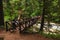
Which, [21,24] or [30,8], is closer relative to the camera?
[21,24]

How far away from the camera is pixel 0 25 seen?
10859mm

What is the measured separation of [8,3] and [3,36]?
669 cm

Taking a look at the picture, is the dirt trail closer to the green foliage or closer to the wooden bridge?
the wooden bridge

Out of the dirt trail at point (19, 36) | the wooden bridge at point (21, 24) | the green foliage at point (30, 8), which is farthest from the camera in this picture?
the green foliage at point (30, 8)

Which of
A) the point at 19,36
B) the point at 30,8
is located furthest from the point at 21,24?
the point at 30,8

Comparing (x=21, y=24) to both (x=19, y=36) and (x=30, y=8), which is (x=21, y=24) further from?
(x=30, y=8)

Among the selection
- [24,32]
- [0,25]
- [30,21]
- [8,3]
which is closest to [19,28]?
[24,32]

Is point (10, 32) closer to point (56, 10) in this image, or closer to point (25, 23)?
point (25, 23)

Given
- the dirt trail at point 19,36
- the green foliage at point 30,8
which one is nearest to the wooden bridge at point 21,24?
the dirt trail at point 19,36

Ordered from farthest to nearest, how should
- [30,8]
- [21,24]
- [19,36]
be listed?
Result: [30,8]
[21,24]
[19,36]

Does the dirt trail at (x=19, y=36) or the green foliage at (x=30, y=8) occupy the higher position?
the green foliage at (x=30, y=8)

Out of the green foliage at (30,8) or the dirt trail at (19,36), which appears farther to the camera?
the green foliage at (30,8)

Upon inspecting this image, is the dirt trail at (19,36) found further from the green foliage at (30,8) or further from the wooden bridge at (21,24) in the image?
the green foliage at (30,8)

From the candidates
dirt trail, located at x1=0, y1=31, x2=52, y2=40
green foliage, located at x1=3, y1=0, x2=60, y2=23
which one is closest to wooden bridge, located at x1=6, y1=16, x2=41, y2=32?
dirt trail, located at x1=0, y1=31, x2=52, y2=40
